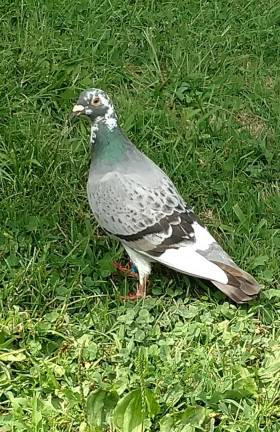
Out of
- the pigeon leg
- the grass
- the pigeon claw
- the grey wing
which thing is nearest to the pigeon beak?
the grey wing

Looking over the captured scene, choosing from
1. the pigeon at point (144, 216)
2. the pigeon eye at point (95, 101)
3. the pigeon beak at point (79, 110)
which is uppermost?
the pigeon eye at point (95, 101)

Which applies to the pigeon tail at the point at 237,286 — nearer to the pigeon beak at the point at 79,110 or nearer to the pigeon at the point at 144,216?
the pigeon at the point at 144,216

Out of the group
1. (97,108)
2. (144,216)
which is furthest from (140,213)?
(97,108)

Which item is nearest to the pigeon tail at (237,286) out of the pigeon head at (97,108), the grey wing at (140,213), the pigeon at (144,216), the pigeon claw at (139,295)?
the pigeon at (144,216)

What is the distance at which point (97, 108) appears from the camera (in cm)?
411

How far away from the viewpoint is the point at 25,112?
16.5 ft

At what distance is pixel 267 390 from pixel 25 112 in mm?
2306

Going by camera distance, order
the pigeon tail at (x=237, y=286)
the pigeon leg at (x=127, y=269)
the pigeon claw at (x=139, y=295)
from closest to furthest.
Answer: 1. the pigeon tail at (x=237, y=286)
2. the pigeon claw at (x=139, y=295)
3. the pigeon leg at (x=127, y=269)

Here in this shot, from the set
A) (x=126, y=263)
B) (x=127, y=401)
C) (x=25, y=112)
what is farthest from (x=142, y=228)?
(x=25, y=112)

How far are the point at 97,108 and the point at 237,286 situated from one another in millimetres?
1083

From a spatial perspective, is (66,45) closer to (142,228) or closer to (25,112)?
(25,112)

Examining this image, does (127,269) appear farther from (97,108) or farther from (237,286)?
(97,108)

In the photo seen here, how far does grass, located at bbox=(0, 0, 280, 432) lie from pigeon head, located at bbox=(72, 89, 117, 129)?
1.98ft

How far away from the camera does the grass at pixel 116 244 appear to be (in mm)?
3578
